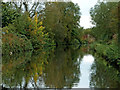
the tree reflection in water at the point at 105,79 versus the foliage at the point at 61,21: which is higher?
the foliage at the point at 61,21

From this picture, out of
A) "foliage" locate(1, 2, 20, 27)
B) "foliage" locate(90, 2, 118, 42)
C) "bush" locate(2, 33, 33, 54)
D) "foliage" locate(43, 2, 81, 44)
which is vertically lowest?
"bush" locate(2, 33, 33, 54)

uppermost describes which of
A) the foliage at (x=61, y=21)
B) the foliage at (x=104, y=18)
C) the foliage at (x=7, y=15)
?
the foliage at (x=61, y=21)

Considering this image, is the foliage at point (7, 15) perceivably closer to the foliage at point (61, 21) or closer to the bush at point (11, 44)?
the bush at point (11, 44)

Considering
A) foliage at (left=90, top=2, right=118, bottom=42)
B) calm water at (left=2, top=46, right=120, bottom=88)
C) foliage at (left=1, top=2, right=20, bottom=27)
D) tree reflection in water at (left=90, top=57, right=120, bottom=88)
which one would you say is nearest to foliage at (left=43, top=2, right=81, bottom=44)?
foliage at (left=1, top=2, right=20, bottom=27)

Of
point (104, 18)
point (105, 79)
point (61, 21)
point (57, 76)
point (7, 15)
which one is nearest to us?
point (105, 79)

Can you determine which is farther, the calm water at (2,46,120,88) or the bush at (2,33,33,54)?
the bush at (2,33,33,54)

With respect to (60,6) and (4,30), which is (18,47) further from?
(60,6)

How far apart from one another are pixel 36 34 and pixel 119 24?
14717 mm

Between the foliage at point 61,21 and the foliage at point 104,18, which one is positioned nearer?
the foliage at point 104,18

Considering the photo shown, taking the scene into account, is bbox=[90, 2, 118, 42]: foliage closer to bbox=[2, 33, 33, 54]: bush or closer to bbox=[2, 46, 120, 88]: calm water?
bbox=[2, 33, 33, 54]: bush

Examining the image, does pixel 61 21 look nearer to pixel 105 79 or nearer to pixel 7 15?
pixel 7 15

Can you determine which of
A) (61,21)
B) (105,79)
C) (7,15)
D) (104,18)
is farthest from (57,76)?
(61,21)

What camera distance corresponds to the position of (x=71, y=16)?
163ft

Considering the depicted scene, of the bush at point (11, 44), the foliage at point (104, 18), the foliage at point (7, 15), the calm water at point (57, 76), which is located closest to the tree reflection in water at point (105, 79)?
the calm water at point (57, 76)
